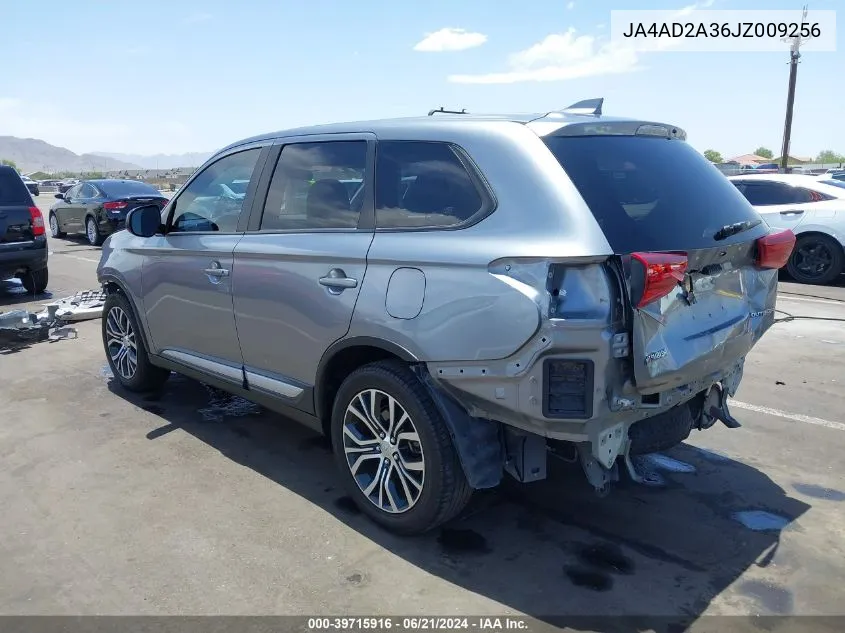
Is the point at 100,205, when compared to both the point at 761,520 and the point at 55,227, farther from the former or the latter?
the point at 761,520

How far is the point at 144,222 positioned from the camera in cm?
486

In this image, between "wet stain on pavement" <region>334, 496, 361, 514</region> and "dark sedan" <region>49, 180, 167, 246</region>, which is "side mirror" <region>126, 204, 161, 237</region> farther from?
"dark sedan" <region>49, 180, 167, 246</region>

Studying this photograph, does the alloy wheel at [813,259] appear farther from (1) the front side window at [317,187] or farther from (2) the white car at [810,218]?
(1) the front side window at [317,187]

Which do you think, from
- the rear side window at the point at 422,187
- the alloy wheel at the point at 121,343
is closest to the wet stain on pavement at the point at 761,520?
the rear side window at the point at 422,187

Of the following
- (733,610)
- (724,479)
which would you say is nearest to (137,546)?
(733,610)

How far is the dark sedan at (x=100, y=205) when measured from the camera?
1605 cm

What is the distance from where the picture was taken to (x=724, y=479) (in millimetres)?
4051

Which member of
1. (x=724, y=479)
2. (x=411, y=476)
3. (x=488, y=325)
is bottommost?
(x=724, y=479)

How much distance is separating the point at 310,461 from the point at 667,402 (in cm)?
227

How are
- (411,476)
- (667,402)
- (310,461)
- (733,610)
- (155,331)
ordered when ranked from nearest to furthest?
(733,610)
(667,402)
(411,476)
(310,461)
(155,331)

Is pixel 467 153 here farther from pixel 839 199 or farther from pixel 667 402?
pixel 839 199

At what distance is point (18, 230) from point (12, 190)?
1.83 feet

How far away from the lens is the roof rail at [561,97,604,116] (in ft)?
12.0

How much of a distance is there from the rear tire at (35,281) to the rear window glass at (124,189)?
265 inches
